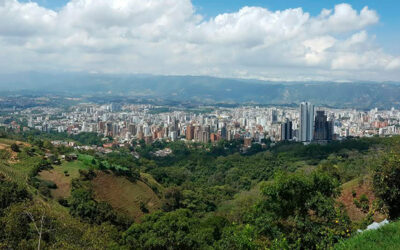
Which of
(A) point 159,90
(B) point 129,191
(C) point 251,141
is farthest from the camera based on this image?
(A) point 159,90

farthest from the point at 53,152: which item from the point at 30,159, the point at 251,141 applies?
the point at 251,141

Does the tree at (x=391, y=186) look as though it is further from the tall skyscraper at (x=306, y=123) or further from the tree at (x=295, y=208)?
the tall skyscraper at (x=306, y=123)

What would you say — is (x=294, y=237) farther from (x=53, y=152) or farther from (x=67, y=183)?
(x=53, y=152)

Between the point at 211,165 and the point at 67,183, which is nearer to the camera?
the point at 67,183

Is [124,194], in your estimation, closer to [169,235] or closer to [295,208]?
[169,235]

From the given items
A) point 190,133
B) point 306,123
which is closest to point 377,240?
point 306,123

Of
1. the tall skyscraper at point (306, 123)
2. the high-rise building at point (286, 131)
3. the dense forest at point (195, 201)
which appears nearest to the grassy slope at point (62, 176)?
the dense forest at point (195, 201)

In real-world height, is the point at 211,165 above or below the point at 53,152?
below

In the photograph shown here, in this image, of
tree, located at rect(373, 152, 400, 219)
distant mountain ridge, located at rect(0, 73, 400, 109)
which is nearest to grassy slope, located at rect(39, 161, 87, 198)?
tree, located at rect(373, 152, 400, 219)
